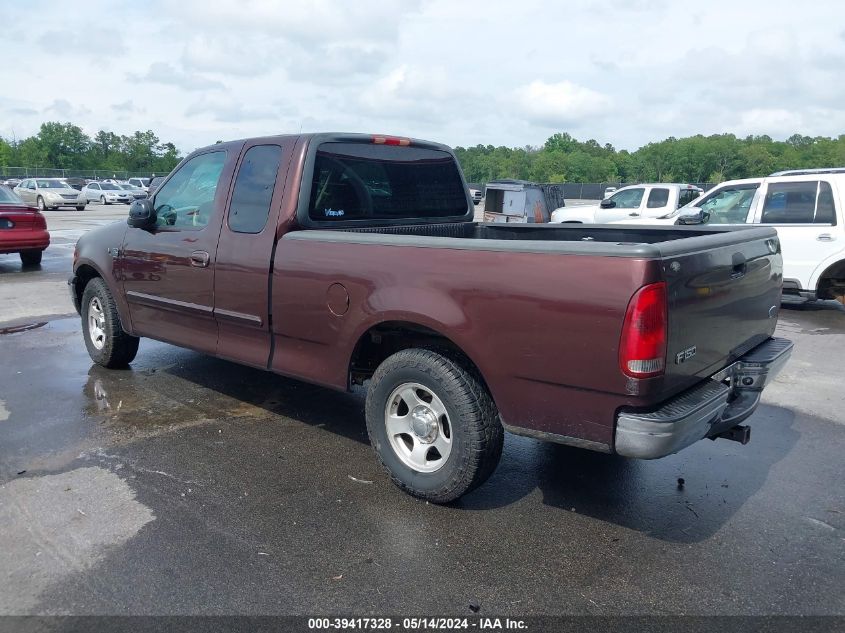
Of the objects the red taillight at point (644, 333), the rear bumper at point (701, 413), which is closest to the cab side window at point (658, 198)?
the rear bumper at point (701, 413)

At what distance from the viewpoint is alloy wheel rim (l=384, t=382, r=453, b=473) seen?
12.3 feet

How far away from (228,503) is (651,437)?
227 centimetres

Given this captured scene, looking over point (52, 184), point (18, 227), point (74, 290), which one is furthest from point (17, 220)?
point (52, 184)

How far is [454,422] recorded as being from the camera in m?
3.57

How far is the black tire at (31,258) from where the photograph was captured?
44.7 feet

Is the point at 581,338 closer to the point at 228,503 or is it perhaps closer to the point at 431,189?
the point at 228,503

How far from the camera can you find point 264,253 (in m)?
4.45

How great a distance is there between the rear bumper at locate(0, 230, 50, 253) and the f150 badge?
42.7 feet

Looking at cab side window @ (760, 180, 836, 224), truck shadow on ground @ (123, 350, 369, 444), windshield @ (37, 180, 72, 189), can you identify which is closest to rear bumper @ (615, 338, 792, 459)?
truck shadow on ground @ (123, 350, 369, 444)

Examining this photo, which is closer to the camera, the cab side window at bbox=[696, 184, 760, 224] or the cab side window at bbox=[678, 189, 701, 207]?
the cab side window at bbox=[696, 184, 760, 224]

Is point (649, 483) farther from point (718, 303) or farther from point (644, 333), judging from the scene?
point (644, 333)

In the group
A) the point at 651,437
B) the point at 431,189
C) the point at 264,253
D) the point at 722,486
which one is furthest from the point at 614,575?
the point at 431,189

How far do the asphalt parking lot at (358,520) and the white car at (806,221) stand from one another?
4433 mm

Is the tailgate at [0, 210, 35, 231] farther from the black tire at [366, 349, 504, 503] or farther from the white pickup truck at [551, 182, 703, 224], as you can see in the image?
the black tire at [366, 349, 504, 503]
